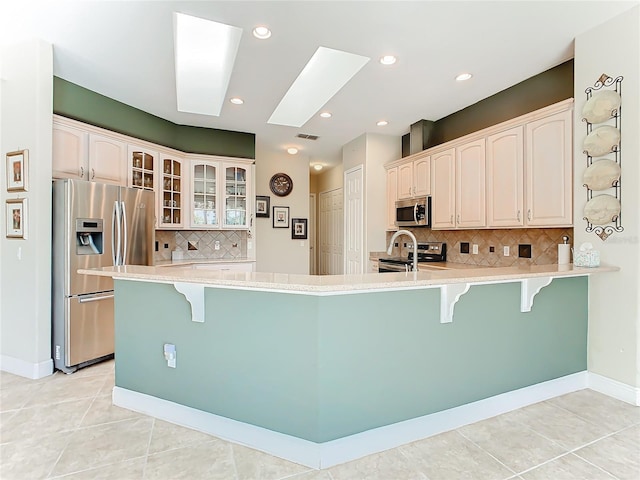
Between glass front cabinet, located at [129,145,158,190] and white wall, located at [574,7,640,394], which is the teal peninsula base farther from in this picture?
glass front cabinet, located at [129,145,158,190]

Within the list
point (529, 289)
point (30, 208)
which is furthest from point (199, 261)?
point (529, 289)

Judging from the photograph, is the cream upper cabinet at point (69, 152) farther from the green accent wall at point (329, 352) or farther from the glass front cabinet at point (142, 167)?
the green accent wall at point (329, 352)

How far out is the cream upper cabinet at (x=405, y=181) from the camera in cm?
471

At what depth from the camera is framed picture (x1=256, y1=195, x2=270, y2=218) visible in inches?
247

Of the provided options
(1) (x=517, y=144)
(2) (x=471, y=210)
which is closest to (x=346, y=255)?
(2) (x=471, y=210)

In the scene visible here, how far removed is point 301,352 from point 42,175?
2793 mm

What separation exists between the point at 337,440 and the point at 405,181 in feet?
12.2

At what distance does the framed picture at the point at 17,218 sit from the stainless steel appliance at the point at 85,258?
0.22 m

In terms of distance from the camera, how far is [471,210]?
3773 millimetres

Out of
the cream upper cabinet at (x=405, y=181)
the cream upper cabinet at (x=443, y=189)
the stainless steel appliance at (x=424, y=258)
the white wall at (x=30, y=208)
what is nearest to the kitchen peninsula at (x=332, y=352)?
the white wall at (x=30, y=208)

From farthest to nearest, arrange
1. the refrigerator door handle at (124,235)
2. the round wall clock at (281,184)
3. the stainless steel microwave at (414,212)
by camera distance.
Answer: the round wall clock at (281,184) → the stainless steel microwave at (414,212) → the refrigerator door handle at (124,235)

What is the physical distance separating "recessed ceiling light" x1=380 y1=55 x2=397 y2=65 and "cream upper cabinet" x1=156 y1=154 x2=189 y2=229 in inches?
119

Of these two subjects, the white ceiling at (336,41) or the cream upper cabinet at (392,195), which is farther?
the cream upper cabinet at (392,195)

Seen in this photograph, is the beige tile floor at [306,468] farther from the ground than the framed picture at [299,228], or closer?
closer
